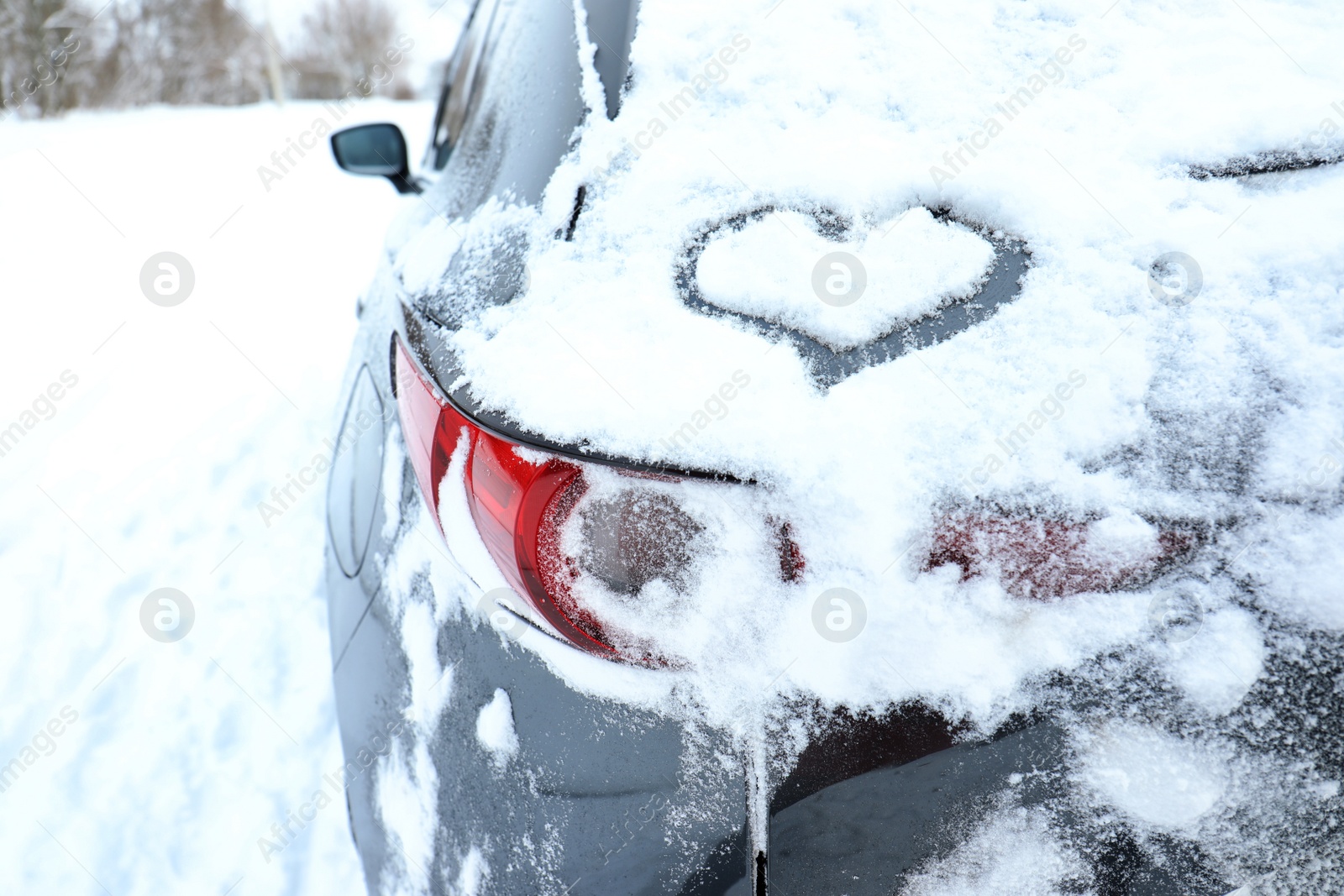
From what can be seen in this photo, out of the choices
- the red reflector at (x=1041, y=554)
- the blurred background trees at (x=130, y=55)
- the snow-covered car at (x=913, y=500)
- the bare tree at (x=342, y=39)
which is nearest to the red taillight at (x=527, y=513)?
the snow-covered car at (x=913, y=500)

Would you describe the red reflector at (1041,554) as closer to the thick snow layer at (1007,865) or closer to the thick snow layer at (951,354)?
the thick snow layer at (951,354)

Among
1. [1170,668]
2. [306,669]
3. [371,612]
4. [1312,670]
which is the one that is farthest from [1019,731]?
[306,669]

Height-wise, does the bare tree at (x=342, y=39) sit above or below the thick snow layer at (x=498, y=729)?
below

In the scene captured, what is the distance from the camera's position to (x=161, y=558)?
2.69 m

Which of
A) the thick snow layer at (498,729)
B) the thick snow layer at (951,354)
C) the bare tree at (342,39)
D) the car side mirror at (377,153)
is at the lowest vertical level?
the bare tree at (342,39)

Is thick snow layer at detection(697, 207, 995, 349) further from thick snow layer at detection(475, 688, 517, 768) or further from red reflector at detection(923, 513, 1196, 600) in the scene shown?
thick snow layer at detection(475, 688, 517, 768)

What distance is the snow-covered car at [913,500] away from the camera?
816 millimetres

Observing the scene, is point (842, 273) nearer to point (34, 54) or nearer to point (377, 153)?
point (377, 153)

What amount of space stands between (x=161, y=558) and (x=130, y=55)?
61.9ft

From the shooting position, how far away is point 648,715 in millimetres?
892

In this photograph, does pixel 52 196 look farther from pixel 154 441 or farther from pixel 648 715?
pixel 648 715

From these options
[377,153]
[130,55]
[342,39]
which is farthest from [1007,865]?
[342,39]

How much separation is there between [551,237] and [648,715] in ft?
2.11

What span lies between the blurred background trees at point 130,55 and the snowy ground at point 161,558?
2646mm
